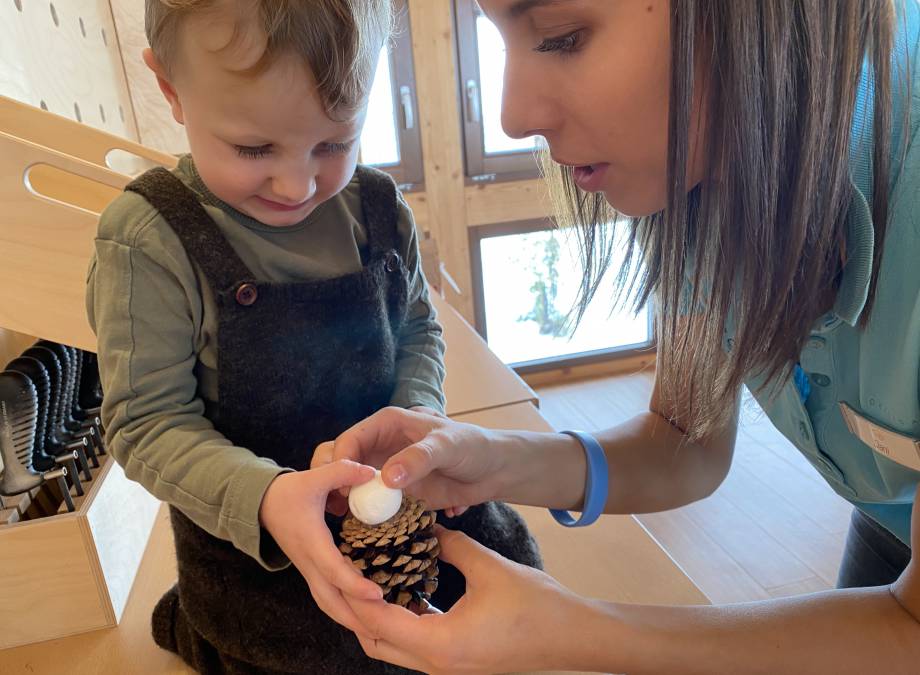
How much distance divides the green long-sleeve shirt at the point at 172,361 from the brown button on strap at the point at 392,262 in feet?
0.35

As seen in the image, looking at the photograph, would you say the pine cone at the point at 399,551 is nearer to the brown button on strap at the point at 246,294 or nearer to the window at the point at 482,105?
the brown button on strap at the point at 246,294

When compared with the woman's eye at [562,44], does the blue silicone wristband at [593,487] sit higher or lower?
lower

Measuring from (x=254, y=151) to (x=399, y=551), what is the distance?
41 cm

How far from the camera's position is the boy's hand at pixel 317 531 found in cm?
57

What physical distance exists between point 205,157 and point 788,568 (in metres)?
2.06

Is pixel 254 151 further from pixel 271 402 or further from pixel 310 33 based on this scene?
pixel 271 402

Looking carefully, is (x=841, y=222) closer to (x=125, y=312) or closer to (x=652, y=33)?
(x=652, y=33)

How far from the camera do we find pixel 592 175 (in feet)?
2.20

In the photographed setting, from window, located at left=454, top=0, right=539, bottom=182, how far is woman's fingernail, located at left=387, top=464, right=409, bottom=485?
246 cm

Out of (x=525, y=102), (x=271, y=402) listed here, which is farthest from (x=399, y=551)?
(x=525, y=102)

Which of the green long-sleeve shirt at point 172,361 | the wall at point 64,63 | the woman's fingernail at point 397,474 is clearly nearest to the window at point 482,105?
the wall at point 64,63

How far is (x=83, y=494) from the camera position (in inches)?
34.6

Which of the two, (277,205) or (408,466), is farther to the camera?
(277,205)

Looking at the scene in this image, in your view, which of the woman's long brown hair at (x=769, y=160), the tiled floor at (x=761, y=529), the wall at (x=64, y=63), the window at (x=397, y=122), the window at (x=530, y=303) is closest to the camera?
the woman's long brown hair at (x=769, y=160)
